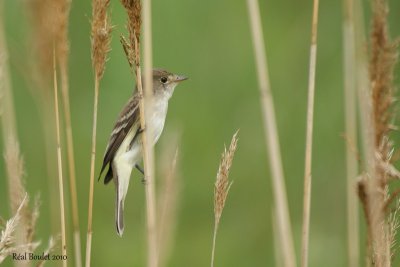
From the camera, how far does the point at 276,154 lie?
9.26 ft

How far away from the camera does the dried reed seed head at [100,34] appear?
2953 millimetres

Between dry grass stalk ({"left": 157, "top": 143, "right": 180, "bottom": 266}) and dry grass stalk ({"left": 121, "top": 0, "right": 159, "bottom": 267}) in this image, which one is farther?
dry grass stalk ({"left": 121, "top": 0, "right": 159, "bottom": 267})

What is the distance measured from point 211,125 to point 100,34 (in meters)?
3.47

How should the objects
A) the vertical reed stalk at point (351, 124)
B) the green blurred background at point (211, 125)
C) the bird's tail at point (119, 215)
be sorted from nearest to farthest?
the vertical reed stalk at point (351, 124)
the bird's tail at point (119, 215)
the green blurred background at point (211, 125)

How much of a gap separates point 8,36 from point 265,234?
2486mm

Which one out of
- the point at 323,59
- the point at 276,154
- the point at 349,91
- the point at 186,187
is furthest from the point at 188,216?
the point at 276,154

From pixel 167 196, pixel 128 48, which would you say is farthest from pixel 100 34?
pixel 167 196

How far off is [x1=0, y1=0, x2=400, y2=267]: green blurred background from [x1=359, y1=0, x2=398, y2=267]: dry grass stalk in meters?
3.29

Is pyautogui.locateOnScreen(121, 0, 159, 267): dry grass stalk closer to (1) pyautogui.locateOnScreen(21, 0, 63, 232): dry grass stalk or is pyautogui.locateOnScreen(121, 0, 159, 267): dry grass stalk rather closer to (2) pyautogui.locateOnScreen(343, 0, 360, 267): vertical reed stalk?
(1) pyautogui.locateOnScreen(21, 0, 63, 232): dry grass stalk

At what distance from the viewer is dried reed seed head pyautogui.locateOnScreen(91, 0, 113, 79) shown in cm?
295

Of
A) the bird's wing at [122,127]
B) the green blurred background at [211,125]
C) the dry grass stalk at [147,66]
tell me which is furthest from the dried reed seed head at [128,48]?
the green blurred background at [211,125]

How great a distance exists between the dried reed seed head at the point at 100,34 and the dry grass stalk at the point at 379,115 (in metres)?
1.00

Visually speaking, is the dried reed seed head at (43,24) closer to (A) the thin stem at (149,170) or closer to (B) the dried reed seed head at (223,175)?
(A) the thin stem at (149,170)

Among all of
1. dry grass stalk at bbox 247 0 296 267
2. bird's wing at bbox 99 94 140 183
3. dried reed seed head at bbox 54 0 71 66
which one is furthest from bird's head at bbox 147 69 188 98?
dry grass stalk at bbox 247 0 296 267
